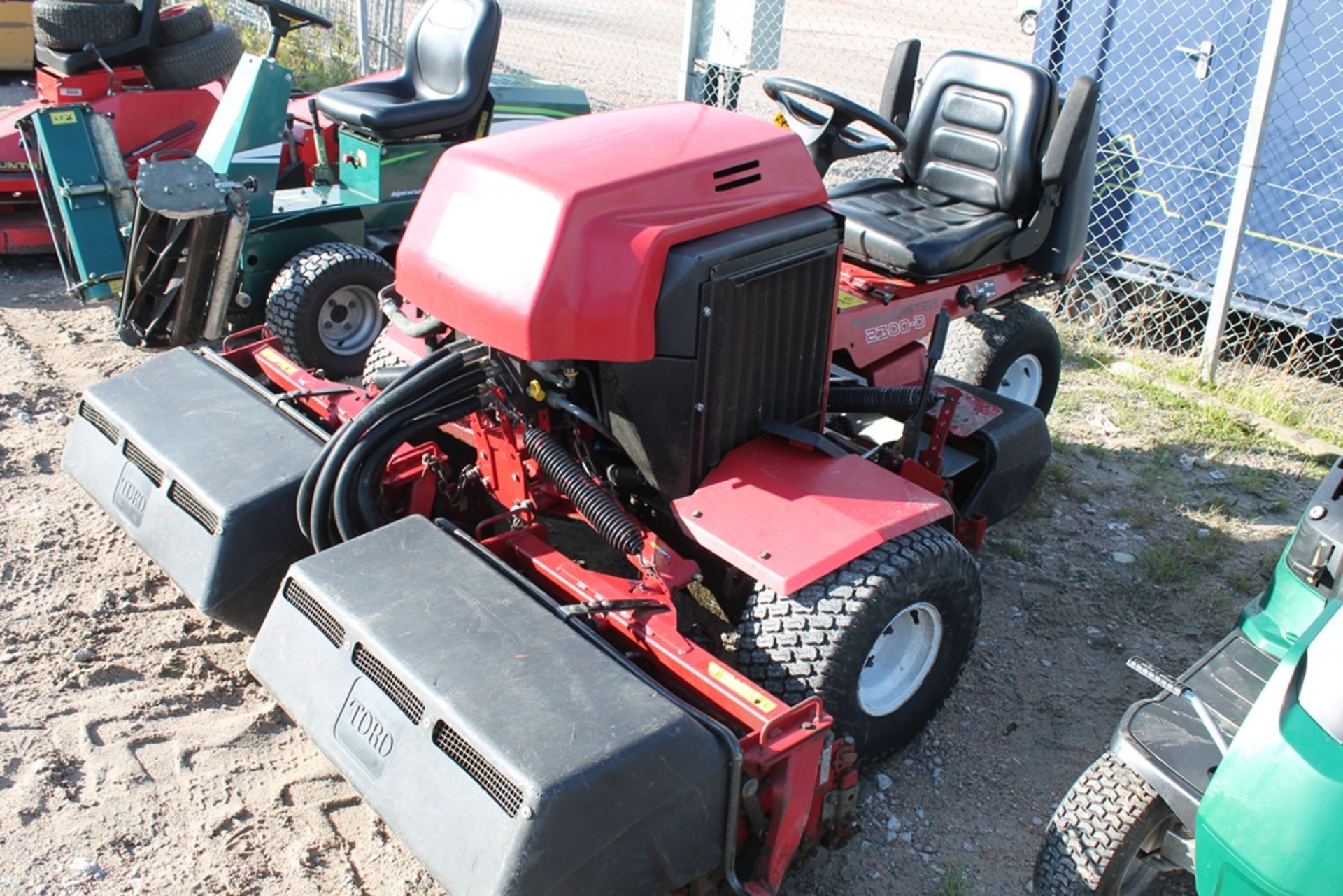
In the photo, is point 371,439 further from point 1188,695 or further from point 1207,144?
point 1207,144

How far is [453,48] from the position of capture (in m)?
4.96

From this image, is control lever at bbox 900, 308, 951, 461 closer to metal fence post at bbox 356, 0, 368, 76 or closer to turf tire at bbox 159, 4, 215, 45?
turf tire at bbox 159, 4, 215, 45

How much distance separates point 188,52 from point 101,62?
0.41m

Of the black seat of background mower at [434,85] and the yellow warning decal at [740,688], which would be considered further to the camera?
the black seat of background mower at [434,85]

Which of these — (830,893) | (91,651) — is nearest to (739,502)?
(830,893)

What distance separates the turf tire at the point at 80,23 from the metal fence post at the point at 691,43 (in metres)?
2.63

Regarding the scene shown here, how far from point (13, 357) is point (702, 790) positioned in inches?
149

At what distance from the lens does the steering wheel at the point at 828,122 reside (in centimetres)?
371

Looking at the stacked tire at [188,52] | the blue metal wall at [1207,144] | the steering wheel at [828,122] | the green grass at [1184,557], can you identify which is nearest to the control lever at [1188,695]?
the green grass at [1184,557]

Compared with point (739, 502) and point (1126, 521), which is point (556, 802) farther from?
point (1126, 521)

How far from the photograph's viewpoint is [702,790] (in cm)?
223

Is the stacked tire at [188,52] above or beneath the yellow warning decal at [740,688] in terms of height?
above

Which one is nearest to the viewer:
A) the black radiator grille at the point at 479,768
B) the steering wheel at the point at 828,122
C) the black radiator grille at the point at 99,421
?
the black radiator grille at the point at 479,768

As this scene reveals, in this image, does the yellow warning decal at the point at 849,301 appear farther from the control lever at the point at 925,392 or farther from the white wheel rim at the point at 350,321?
the white wheel rim at the point at 350,321
